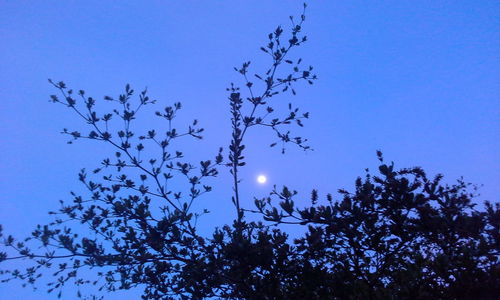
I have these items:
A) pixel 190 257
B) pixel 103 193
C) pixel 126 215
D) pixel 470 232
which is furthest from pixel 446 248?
pixel 103 193

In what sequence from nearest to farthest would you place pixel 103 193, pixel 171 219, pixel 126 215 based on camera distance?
pixel 171 219, pixel 126 215, pixel 103 193

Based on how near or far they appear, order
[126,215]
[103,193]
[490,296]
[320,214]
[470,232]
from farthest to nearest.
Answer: [103,193] < [126,215] < [320,214] < [470,232] < [490,296]

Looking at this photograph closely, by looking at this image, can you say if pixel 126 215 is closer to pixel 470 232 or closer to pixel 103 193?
pixel 103 193

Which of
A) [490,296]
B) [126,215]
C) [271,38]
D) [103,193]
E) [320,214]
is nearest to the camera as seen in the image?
[490,296]

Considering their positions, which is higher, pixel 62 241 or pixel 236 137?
pixel 236 137

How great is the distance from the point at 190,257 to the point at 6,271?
11.8 ft

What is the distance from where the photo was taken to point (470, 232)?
4.95m

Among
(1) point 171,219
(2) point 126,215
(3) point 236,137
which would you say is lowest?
(1) point 171,219

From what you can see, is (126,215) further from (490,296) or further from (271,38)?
(490,296)

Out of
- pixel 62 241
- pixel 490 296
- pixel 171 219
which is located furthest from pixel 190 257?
pixel 490 296

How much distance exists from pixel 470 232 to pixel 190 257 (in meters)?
4.31

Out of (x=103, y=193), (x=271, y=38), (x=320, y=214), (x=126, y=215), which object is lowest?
(x=320, y=214)

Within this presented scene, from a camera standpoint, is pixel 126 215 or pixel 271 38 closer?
pixel 126 215

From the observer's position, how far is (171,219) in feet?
20.4
